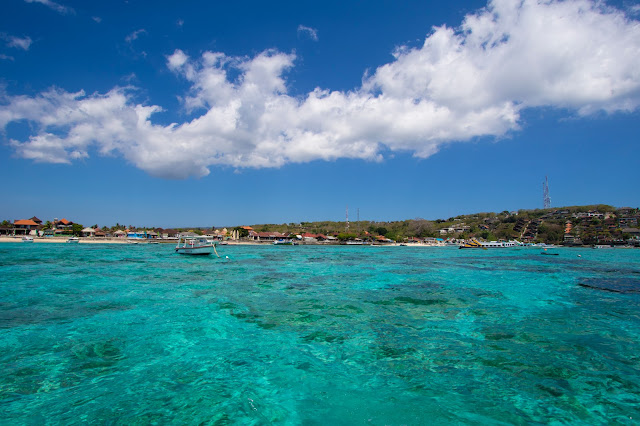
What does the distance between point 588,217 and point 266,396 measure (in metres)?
184

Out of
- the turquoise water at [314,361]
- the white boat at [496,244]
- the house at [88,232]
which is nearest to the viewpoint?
the turquoise water at [314,361]

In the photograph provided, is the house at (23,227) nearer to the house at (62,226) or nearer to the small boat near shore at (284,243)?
the house at (62,226)

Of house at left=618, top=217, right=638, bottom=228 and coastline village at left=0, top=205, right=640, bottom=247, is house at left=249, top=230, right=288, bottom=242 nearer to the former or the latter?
coastline village at left=0, top=205, right=640, bottom=247

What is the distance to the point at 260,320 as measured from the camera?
36.9 feet

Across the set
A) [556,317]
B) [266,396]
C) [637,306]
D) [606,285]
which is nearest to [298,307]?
[266,396]

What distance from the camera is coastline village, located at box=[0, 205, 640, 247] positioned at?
9756 centimetres

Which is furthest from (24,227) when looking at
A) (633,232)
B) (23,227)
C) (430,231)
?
(633,232)

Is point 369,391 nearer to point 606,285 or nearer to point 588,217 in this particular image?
point 606,285

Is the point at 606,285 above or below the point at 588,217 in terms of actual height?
below

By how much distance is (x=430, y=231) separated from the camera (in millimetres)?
156125

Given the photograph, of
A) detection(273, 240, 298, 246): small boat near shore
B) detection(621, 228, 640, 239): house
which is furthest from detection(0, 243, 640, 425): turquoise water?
detection(621, 228, 640, 239): house

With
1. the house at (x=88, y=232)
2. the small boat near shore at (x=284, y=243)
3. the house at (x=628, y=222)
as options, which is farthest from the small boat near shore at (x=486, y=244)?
the house at (x=88, y=232)

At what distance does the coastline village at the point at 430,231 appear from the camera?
97562 mm

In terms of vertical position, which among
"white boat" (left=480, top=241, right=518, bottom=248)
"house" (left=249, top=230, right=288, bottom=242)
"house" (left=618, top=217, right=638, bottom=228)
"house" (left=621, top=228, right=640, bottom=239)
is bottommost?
"white boat" (left=480, top=241, right=518, bottom=248)
